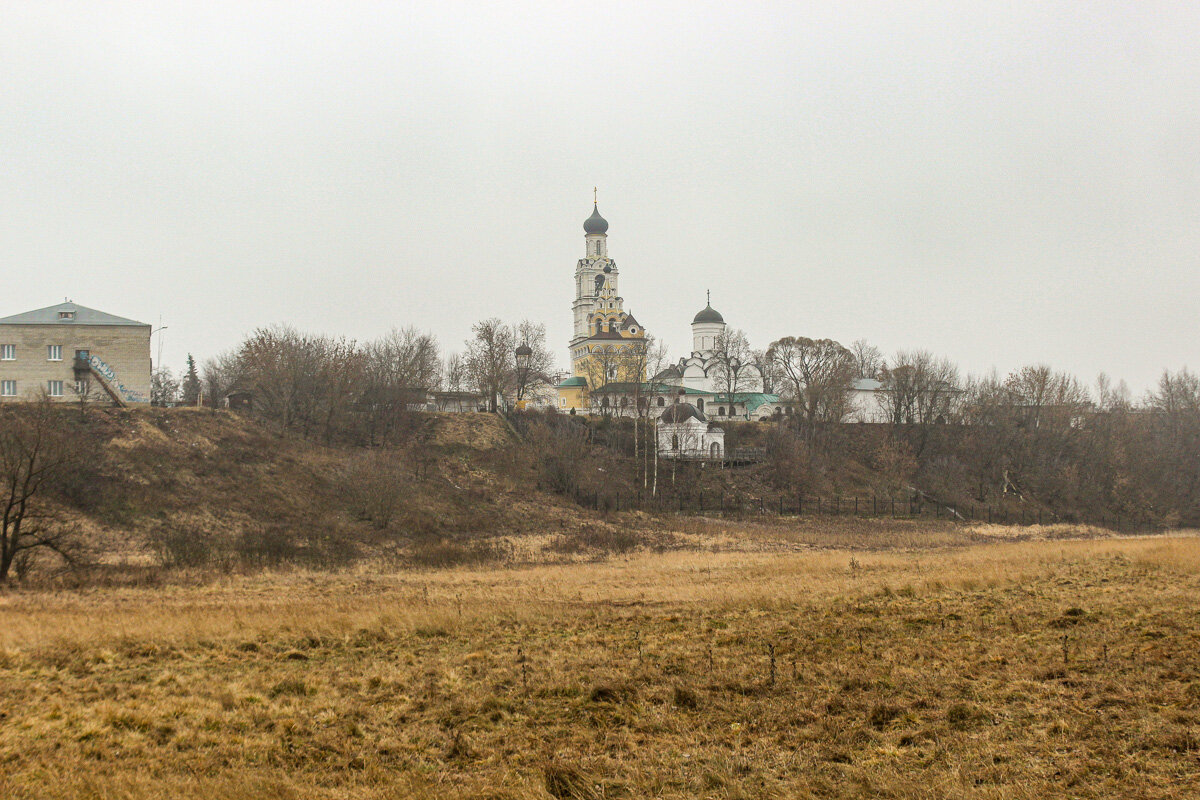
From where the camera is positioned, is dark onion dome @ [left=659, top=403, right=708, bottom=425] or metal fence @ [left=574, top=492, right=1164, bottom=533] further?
dark onion dome @ [left=659, top=403, right=708, bottom=425]

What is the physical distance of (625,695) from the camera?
1039 centimetres

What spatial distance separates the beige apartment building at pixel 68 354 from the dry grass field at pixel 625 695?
3085 cm

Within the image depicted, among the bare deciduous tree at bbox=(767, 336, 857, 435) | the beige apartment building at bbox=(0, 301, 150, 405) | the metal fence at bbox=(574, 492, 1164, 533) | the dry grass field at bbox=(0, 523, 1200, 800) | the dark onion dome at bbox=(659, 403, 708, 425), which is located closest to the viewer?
the dry grass field at bbox=(0, 523, 1200, 800)

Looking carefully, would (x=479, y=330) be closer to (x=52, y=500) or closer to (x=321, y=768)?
(x=52, y=500)

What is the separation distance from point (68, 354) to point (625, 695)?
1774 inches

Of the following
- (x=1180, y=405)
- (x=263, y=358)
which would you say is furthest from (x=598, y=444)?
(x=1180, y=405)

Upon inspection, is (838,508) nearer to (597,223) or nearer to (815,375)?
(815,375)

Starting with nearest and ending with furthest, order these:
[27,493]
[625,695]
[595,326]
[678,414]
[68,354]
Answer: [625,695], [27,493], [68,354], [678,414], [595,326]

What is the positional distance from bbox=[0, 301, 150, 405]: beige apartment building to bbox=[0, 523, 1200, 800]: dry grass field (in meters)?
30.9

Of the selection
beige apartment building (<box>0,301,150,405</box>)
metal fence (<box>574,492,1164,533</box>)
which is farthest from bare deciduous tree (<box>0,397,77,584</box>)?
metal fence (<box>574,492,1164,533</box>)

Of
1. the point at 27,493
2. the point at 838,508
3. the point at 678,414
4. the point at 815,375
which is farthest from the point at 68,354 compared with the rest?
the point at 815,375

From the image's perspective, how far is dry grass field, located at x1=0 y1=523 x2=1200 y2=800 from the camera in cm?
776

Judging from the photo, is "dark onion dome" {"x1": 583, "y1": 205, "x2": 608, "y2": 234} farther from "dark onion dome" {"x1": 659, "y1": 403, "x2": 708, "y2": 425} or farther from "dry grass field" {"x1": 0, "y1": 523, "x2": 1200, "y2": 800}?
"dry grass field" {"x1": 0, "y1": 523, "x2": 1200, "y2": 800}

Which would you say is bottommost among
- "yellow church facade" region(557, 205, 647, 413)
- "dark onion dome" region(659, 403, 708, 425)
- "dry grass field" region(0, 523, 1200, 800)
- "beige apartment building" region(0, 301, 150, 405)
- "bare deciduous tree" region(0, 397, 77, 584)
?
"dry grass field" region(0, 523, 1200, 800)
